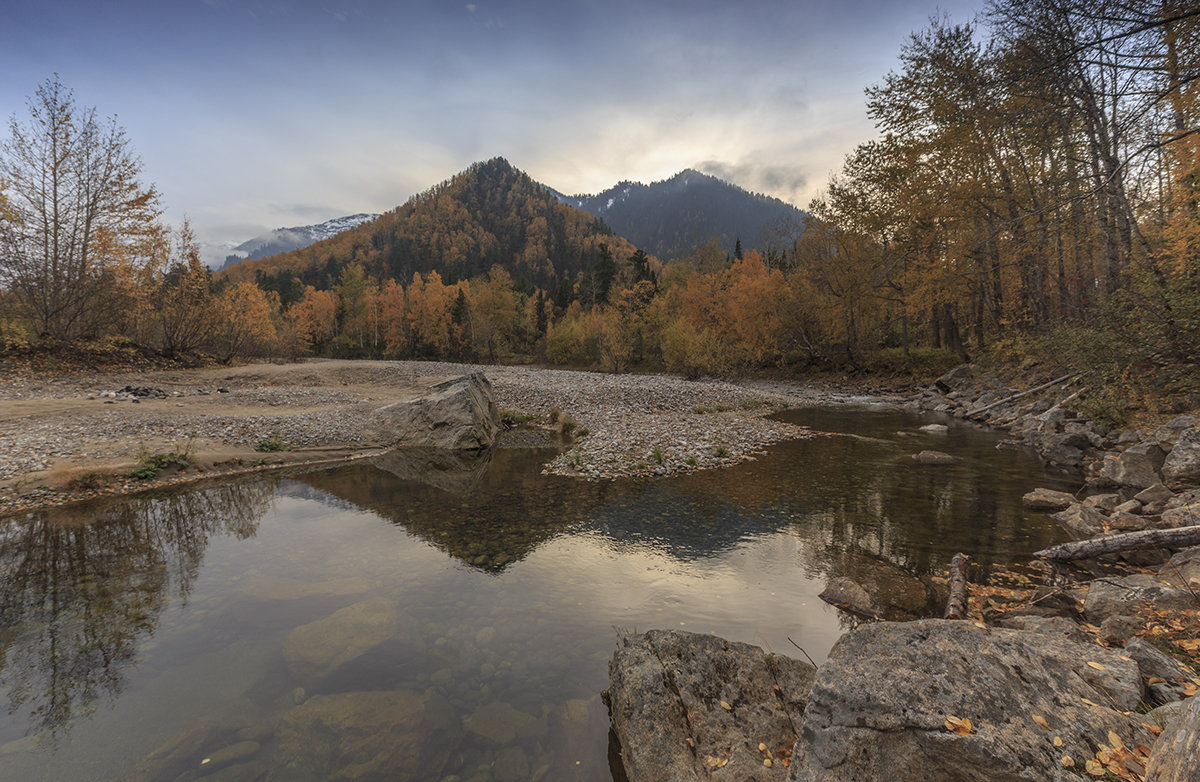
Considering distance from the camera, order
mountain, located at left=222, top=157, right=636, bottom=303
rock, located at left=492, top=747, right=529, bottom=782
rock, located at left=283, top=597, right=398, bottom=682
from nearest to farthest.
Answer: rock, located at left=492, top=747, right=529, bottom=782 < rock, located at left=283, top=597, right=398, bottom=682 < mountain, located at left=222, top=157, right=636, bottom=303

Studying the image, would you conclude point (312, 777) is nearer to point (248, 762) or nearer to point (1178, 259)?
point (248, 762)

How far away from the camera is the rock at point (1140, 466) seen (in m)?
10.3

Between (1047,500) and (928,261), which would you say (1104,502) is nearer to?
(1047,500)

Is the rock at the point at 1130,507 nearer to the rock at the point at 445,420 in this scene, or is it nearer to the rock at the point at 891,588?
the rock at the point at 891,588

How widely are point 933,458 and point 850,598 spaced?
11.0 meters

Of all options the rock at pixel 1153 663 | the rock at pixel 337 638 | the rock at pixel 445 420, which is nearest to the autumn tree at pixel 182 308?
the rock at pixel 445 420

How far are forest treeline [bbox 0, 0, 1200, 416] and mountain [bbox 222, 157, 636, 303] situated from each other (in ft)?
201

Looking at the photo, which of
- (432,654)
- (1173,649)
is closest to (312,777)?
(432,654)

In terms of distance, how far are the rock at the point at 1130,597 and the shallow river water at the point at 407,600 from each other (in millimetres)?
2157

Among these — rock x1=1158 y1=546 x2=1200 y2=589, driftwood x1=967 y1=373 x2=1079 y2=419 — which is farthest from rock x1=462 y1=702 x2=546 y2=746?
driftwood x1=967 y1=373 x2=1079 y2=419

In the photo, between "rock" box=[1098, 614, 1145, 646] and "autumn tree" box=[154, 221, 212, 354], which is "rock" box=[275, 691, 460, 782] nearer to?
"rock" box=[1098, 614, 1145, 646]

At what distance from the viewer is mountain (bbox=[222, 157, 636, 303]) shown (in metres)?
136

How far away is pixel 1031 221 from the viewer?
74.7ft

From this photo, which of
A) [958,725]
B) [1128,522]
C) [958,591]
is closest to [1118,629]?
[958,591]
